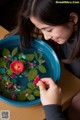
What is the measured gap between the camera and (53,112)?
0.76 meters

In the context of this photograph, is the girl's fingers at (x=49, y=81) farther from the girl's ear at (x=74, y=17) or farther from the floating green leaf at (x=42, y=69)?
the girl's ear at (x=74, y=17)

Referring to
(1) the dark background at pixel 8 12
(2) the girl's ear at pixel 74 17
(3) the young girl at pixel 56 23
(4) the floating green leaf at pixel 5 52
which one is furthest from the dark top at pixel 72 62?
(1) the dark background at pixel 8 12

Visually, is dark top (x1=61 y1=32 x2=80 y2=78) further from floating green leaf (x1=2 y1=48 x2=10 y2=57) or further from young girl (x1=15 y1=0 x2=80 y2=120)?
floating green leaf (x1=2 y1=48 x2=10 y2=57)

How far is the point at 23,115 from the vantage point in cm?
81

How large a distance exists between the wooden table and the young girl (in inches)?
2.7

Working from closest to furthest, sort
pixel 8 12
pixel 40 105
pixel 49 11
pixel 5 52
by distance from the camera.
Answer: pixel 49 11, pixel 40 105, pixel 5 52, pixel 8 12

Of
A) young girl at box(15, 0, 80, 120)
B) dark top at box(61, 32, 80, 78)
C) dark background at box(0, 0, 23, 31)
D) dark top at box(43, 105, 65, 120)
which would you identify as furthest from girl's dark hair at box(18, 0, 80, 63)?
dark background at box(0, 0, 23, 31)

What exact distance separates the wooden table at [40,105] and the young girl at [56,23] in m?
0.07

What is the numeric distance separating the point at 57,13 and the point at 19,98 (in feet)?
1.00

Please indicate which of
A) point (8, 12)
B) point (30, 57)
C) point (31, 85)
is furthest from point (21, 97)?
point (8, 12)

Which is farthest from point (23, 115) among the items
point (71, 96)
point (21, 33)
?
point (21, 33)

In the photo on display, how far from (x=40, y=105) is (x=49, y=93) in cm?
7

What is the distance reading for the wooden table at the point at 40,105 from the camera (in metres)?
0.81

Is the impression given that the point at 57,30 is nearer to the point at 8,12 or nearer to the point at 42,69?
the point at 42,69
